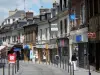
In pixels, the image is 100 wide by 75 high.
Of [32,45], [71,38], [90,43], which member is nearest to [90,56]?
[90,43]

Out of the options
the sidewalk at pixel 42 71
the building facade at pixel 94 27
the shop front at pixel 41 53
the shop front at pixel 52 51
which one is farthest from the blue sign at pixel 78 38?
the shop front at pixel 41 53

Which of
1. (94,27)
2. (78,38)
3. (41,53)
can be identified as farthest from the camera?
(41,53)

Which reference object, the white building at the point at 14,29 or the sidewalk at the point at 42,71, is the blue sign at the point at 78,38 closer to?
the sidewalk at the point at 42,71

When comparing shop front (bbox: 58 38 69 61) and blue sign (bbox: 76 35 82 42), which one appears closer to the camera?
blue sign (bbox: 76 35 82 42)

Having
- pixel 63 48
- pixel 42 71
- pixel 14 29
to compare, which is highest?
pixel 14 29

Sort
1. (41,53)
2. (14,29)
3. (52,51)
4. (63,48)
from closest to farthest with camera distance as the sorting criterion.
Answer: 1. (63,48)
2. (52,51)
3. (41,53)
4. (14,29)

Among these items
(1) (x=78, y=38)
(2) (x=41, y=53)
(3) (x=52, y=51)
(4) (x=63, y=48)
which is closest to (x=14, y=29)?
(2) (x=41, y=53)

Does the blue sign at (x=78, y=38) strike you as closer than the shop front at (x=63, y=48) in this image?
Yes

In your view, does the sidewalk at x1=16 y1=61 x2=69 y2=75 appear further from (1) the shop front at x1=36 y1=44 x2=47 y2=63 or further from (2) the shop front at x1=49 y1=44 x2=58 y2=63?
(1) the shop front at x1=36 y1=44 x2=47 y2=63

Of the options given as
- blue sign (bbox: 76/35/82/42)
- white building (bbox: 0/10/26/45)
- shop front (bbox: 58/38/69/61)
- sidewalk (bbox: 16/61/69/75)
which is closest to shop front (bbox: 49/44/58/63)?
shop front (bbox: 58/38/69/61)

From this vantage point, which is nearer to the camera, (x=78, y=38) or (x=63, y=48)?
(x=78, y=38)

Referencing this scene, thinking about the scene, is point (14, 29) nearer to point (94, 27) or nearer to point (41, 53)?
point (41, 53)

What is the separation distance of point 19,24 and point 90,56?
4640cm

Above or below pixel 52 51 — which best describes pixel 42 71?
below
